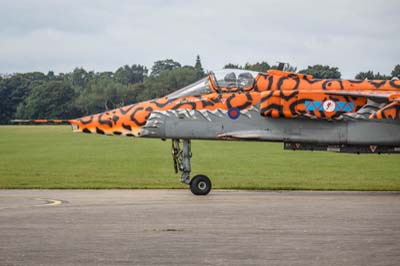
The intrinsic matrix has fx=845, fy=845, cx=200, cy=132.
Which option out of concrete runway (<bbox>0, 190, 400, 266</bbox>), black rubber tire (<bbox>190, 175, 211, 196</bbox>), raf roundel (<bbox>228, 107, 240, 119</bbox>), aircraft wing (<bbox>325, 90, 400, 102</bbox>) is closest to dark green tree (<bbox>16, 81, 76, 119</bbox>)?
black rubber tire (<bbox>190, 175, 211, 196</bbox>)

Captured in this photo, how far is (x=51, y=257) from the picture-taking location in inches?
419

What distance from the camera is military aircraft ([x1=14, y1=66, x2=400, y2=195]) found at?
19.0m

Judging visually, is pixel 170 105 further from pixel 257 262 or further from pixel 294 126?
pixel 257 262

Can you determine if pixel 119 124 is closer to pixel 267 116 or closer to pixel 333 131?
pixel 267 116

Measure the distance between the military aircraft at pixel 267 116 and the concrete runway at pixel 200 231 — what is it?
1.54 m

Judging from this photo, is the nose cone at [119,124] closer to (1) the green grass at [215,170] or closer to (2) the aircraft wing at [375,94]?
(2) the aircraft wing at [375,94]

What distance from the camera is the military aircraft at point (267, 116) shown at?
19.0 metres

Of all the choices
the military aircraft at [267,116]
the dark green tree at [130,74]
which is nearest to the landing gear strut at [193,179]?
the military aircraft at [267,116]

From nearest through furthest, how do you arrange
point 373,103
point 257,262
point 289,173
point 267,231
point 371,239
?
point 257,262
point 371,239
point 267,231
point 373,103
point 289,173

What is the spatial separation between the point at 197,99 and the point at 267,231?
23.7 ft

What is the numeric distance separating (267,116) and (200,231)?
689cm

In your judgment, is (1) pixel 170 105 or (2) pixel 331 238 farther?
(1) pixel 170 105

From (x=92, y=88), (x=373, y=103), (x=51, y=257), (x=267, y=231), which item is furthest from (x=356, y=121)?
(x=92, y=88)

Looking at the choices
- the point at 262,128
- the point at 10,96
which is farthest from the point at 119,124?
the point at 10,96
